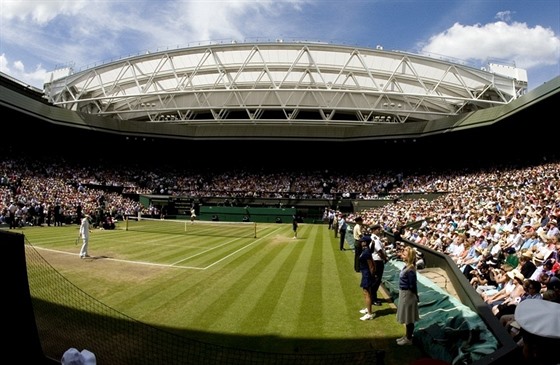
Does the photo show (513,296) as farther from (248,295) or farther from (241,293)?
(241,293)

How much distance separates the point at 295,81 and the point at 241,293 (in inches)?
1715

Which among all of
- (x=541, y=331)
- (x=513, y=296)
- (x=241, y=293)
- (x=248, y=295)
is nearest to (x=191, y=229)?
(x=241, y=293)

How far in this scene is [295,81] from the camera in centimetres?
5159

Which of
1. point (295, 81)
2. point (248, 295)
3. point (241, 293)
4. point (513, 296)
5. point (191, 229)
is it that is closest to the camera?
point (513, 296)

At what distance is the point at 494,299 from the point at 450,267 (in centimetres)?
133

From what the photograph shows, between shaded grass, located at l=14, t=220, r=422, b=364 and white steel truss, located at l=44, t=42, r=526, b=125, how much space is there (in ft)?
97.8

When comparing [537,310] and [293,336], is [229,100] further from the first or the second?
[537,310]

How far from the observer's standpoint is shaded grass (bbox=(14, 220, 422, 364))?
27.5 ft

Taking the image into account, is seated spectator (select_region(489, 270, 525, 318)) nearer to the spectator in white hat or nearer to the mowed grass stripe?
the mowed grass stripe

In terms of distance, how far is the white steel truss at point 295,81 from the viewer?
153ft

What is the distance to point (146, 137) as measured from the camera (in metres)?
51.7

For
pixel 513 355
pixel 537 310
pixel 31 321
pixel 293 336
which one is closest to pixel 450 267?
pixel 293 336

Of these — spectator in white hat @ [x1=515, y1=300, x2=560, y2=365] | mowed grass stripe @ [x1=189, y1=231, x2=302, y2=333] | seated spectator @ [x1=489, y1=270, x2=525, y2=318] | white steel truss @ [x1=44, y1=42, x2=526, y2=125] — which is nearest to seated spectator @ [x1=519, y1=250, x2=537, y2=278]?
seated spectator @ [x1=489, y1=270, x2=525, y2=318]

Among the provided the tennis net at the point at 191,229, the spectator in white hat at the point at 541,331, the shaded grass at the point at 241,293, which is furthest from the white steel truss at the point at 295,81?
the spectator in white hat at the point at 541,331
